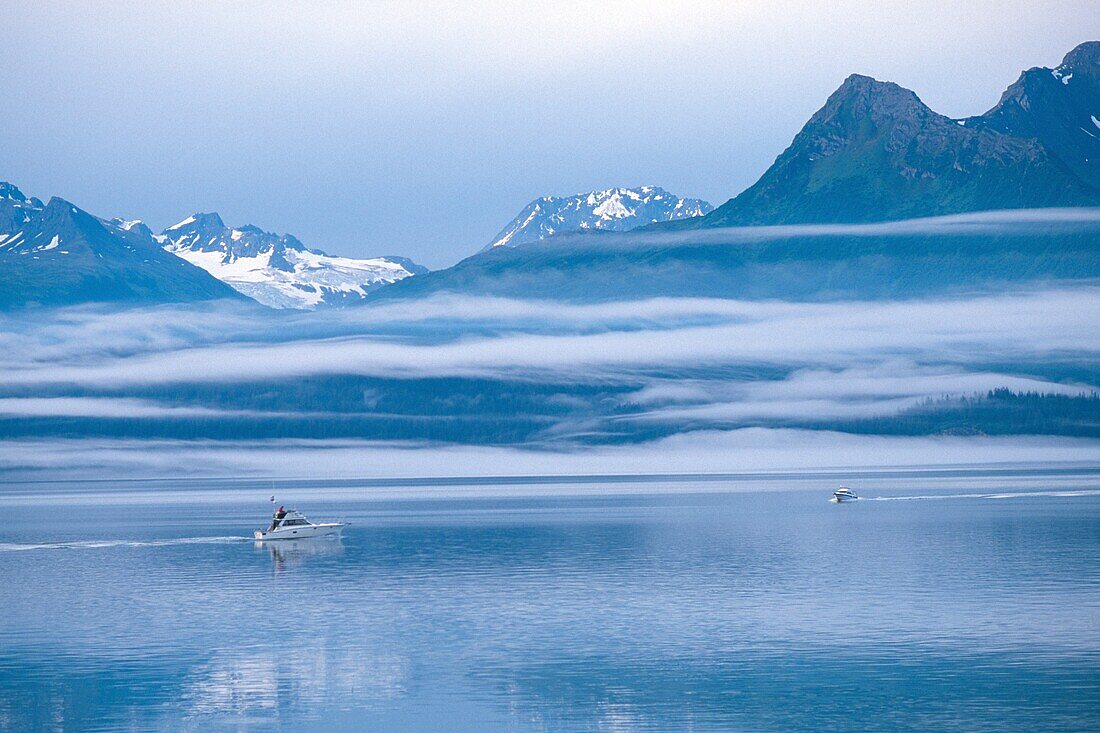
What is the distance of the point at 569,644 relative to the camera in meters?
103

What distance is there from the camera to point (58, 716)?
268 feet

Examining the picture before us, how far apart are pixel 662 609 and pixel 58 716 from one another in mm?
51728

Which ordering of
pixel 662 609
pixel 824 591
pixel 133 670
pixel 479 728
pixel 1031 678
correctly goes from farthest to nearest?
pixel 824 591 → pixel 662 609 → pixel 133 670 → pixel 1031 678 → pixel 479 728

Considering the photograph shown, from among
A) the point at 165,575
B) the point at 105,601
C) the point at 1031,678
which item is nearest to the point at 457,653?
the point at 1031,678

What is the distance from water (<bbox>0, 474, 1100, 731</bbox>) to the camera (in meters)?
80.9

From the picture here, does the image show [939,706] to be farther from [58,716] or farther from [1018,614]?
[58,716]

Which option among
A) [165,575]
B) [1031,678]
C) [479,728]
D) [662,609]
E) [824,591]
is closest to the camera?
[479,728]

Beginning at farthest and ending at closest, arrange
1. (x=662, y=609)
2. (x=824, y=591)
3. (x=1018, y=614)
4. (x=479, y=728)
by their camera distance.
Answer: (x=824, y=591) < (x=662, y=609) < (x=1018, y=614) < (x=479, y=728)

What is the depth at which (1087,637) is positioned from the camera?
99.3 m

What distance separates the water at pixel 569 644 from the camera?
80.9m

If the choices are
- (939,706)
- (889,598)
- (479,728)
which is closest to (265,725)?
(479,728)

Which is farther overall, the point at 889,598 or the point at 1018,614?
the point at 889,598

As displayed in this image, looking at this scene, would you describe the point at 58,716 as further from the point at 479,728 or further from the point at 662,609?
the point at 662,609

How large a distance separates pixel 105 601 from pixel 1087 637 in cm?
7872
